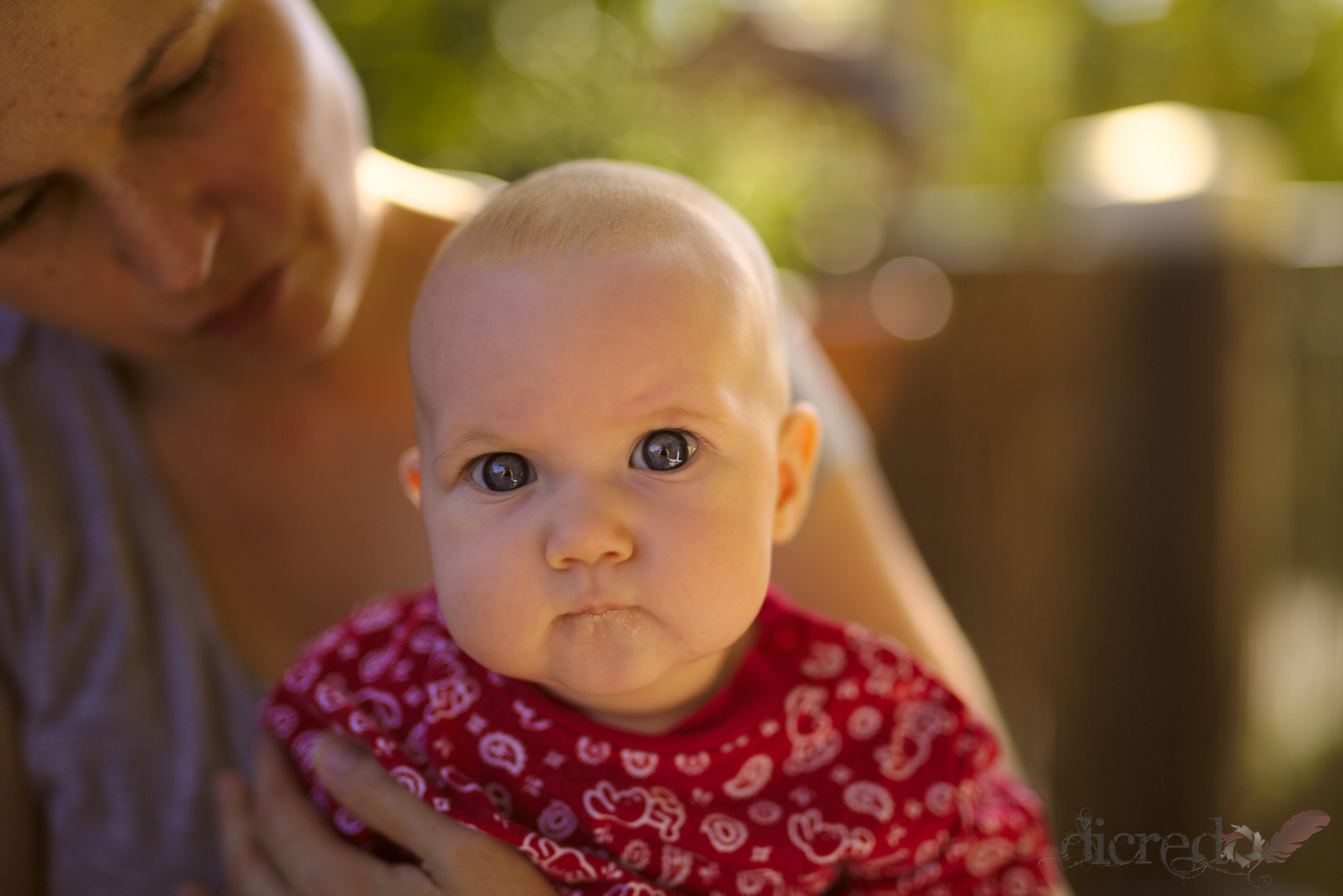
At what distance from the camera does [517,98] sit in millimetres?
3822

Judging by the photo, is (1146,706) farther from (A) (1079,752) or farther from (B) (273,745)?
(B) (273,745)

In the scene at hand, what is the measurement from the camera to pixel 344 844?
1.03 meters

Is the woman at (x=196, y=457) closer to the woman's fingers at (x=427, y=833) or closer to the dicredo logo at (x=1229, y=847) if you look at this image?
the woman's fingers at (x=427, y=833)

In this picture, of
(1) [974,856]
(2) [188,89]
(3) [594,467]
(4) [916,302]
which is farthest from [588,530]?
(4) [916,302]

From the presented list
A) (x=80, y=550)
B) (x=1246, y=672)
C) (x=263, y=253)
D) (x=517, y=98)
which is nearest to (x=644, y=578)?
(x=263, y=253)

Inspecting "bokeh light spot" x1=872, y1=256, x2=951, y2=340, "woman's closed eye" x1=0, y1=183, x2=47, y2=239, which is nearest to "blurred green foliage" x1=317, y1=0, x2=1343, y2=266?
"bokeh light spot" x1=872, y1=256, x2=951, y2=340

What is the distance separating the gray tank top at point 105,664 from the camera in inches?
46.5

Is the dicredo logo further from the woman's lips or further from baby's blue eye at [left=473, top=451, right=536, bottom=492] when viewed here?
the woman's lips

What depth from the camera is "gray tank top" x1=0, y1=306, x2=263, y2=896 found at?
1182mm

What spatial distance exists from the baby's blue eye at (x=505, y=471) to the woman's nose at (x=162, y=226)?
49 cm

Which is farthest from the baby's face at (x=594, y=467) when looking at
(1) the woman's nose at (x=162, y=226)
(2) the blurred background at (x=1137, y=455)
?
(2) the blurred background at (x=1137, y=455)

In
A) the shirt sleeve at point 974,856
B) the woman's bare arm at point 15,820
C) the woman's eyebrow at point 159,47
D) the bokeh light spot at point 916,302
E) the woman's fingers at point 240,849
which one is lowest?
the woman's bare arm at point 15,820

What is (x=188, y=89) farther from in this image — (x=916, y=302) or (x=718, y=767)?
(x=916, y=302)

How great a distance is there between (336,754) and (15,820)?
466 mm
